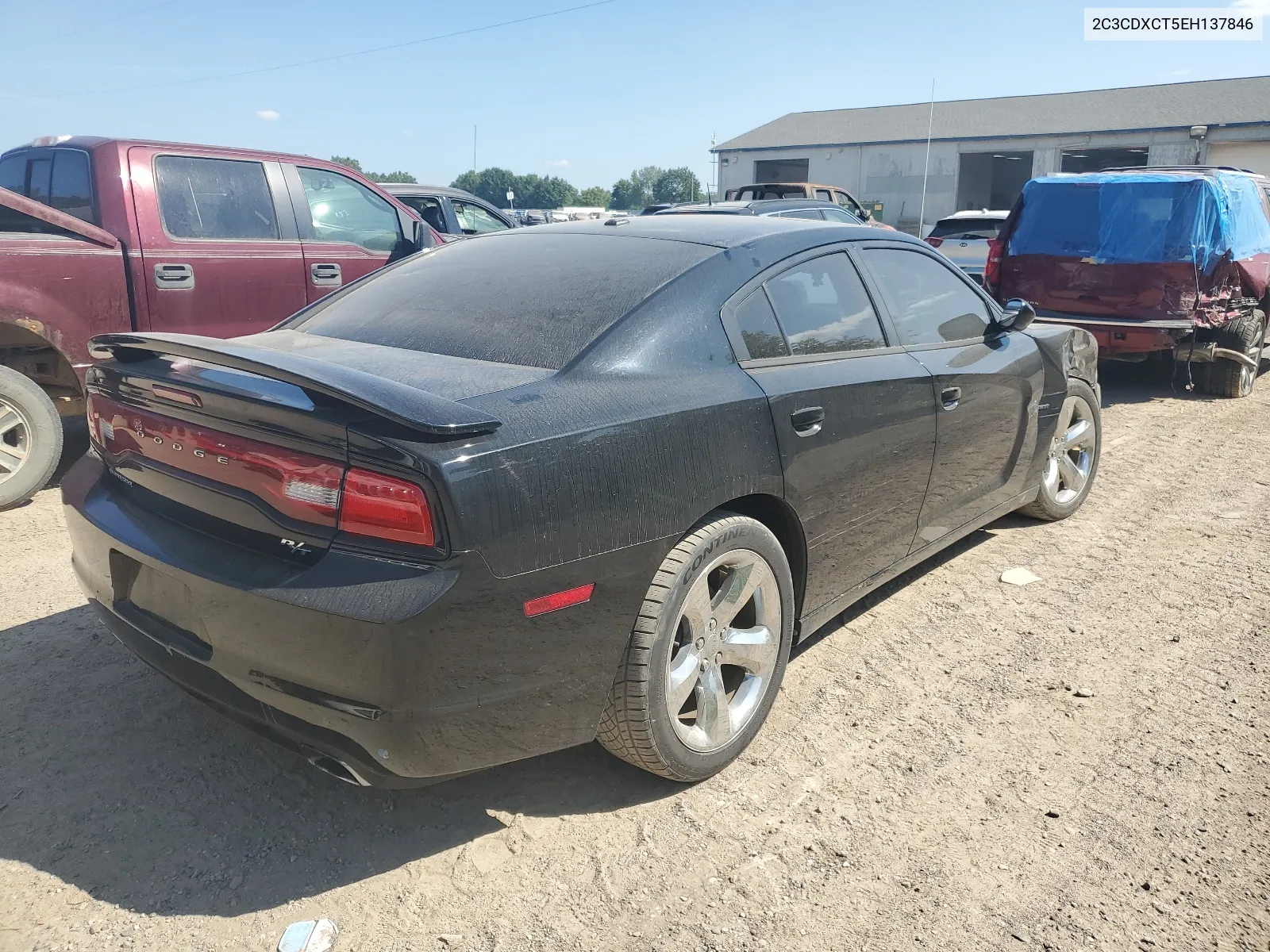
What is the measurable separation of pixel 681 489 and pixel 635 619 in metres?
0.36

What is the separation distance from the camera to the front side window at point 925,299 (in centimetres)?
364

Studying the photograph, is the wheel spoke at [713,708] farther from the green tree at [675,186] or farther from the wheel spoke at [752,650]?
the green tree at [675,186]

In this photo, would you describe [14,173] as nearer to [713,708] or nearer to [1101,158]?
[713,708]

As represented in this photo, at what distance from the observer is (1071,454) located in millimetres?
5160

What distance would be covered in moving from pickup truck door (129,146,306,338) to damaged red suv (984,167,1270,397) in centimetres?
635

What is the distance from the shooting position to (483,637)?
215 cm

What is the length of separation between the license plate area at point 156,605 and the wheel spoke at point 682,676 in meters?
1.17

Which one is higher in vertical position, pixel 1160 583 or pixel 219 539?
pixel 219 539

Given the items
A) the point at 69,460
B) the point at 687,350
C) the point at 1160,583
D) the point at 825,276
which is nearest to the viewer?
the point at 687,350

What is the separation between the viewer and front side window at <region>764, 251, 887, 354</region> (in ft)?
10.2

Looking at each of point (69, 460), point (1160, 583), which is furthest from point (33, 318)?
point (1160, 583)

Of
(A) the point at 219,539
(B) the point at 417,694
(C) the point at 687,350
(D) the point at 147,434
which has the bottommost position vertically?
(B) the point at 417,694

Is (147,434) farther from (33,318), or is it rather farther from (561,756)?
(33,318)

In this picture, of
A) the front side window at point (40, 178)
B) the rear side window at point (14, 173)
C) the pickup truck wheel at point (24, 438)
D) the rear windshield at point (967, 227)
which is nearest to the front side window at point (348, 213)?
the front side window at point (40, 178)
